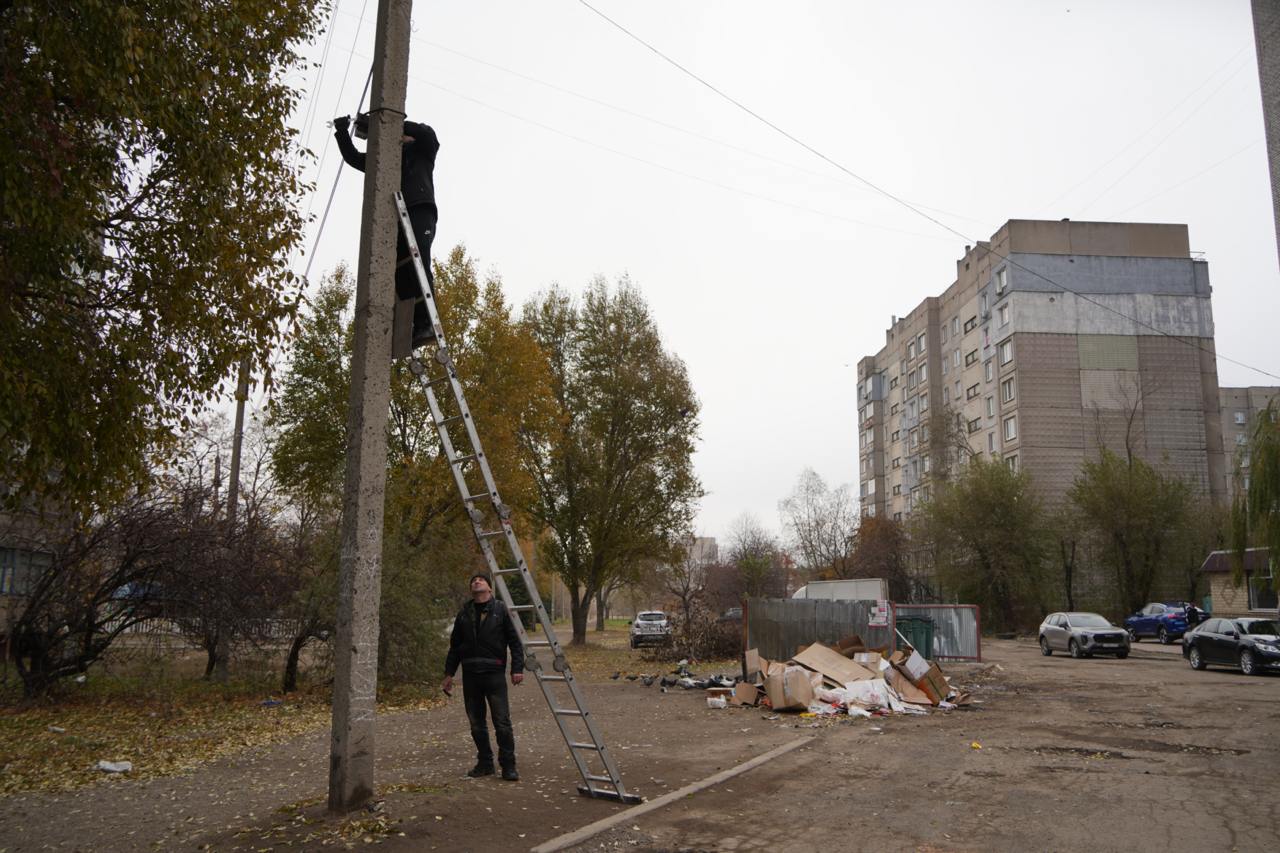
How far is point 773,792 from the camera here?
347 inches

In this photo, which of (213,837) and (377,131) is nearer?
(213,837)

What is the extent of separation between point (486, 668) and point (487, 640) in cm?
25

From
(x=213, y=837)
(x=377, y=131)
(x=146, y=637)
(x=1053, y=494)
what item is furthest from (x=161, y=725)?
(x=1053, y=494)

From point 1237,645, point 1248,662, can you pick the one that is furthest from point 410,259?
point 1237,645

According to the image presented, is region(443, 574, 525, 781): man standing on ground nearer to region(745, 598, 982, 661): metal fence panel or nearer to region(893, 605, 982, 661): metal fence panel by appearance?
region(745, 598, 982, 661): metal fence panel

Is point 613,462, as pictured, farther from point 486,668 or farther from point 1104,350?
point 1104,350

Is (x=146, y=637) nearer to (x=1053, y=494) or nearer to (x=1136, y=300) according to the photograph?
(x=1053, y=494)

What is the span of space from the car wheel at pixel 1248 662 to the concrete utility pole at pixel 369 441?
2329 cm

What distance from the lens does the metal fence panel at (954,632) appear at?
2594 cm

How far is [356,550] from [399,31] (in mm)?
4151

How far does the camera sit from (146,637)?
52.0 feet

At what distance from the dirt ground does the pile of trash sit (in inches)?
29.4

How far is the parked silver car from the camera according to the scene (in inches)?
1171

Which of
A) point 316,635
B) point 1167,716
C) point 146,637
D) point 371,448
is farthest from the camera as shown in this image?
point 316,635
